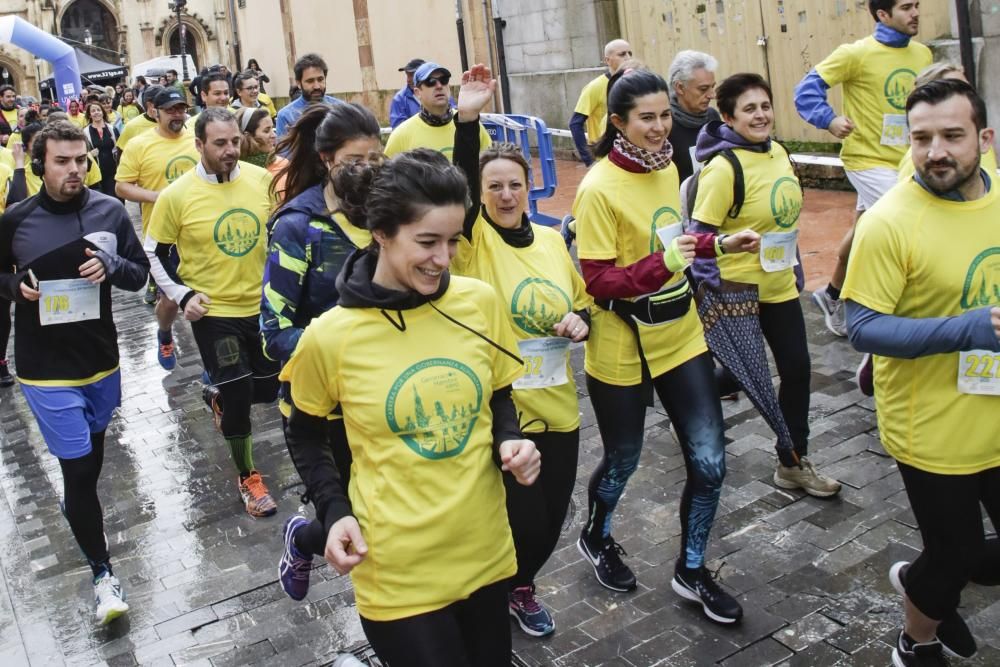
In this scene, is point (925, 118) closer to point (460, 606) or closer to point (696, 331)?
point (696, 331)

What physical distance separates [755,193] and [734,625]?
194 cm

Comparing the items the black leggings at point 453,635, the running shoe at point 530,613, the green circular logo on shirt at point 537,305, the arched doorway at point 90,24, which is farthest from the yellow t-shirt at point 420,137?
the arched doorway at point 90,24

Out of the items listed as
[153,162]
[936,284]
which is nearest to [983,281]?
[936,284]

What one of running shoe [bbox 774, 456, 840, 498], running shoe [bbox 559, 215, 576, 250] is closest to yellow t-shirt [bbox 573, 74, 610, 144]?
running shoe [bbox 559, 215, 576, 250]

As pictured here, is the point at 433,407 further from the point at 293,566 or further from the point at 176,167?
the point at 176,167

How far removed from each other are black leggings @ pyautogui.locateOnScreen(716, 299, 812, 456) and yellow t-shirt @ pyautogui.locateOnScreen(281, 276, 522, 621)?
8.99 ft

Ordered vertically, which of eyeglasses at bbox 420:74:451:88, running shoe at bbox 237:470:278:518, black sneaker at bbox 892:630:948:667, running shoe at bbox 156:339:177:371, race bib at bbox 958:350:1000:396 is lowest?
black sneaker at bbox 892:630:948:667

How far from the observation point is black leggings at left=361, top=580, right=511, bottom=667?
10.0 feet

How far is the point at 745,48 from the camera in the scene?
14406mm

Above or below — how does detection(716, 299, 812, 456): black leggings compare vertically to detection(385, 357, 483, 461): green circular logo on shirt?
below

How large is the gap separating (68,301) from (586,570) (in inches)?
104

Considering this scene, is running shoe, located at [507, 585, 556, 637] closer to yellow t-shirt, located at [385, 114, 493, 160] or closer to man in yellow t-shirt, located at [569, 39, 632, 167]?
yellow t-shirt, located at [385, 114, 493, 160]

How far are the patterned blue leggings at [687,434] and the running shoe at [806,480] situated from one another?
3.63ft

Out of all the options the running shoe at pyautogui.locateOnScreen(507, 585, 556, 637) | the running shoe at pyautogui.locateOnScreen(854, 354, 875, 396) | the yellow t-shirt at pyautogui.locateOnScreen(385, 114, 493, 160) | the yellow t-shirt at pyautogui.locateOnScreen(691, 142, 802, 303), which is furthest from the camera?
the yellow t-shirt at pyautogui.locateOnScreen(385, 114, 493, 160)
